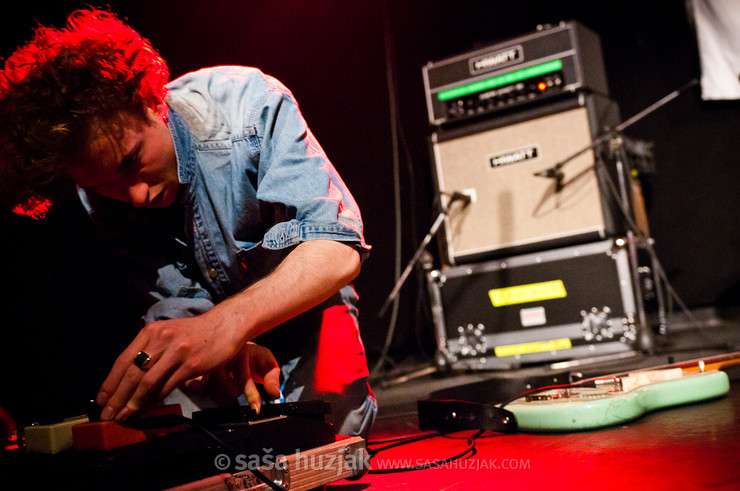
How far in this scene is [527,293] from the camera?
2.48m

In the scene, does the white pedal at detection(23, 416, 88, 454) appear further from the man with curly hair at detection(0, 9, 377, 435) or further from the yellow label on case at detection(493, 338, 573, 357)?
the yellow label on case at detection(493, 338, 573, 357)

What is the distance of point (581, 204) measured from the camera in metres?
2.42

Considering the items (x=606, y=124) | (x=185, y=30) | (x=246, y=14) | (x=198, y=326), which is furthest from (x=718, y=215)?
(x=198, y=326)

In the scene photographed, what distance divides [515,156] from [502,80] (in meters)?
0.31

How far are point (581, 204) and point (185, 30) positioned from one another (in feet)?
5.22

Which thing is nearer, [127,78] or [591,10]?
[127,78]

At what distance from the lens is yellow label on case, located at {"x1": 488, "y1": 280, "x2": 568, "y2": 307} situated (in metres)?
2.43

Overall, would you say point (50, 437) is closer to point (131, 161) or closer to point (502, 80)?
point (131, 161)

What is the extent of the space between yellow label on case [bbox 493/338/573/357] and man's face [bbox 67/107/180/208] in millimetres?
1703

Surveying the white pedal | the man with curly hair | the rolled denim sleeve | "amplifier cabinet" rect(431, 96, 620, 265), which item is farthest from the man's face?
"amplifier cabinet" rect(431, 96, 620, 265)

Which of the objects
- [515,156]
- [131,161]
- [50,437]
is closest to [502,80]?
[515,156]

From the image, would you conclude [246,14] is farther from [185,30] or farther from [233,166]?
[233,166]

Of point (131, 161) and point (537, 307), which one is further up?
point (131, 161)

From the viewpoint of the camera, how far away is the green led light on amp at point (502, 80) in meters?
2.47
